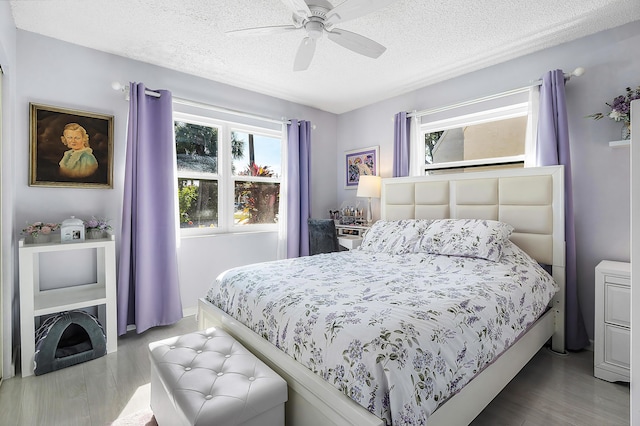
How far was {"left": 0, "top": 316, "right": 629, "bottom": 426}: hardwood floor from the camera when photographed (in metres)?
1.74

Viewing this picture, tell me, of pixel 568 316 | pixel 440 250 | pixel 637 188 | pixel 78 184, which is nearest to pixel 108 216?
pixel 78 184

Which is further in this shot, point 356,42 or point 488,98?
point 488,98

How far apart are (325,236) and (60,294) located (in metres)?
2.49

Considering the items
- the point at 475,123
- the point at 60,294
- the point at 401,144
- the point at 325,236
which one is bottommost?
the point at 60,294

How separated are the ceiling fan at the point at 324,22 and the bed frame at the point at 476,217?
1.61 m

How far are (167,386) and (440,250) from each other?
2.13 m

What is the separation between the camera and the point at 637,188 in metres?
1.15

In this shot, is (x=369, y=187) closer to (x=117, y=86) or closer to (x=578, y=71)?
(x=578, y=71)

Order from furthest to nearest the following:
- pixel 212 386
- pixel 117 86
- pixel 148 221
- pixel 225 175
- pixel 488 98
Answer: pixel 225 175 → pixel 488 98 → pixel 148 221 → pixel 117 86 → pixel 212 386

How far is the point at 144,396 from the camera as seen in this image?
1.97 m

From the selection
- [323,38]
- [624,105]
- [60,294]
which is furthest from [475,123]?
[60,294]

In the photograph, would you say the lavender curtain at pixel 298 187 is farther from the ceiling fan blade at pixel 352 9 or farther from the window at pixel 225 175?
the ceiling fan blade at pixel 352 9

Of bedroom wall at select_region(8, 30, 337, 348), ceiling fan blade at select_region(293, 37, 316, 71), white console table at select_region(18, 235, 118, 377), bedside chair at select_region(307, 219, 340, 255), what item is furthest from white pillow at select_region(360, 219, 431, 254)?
white console table at select_region(18, 235, 118, 377)

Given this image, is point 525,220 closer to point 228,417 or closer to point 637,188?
point 637,188
